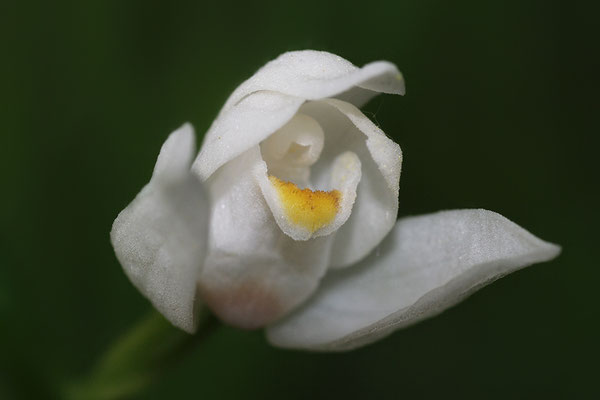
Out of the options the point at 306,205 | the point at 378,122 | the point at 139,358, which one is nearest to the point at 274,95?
the point at 306,205

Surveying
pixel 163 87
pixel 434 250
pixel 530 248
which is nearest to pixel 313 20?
pixel 163 87

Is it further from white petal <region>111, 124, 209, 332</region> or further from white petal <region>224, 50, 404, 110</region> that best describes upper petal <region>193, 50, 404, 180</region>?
white petal <region>111, 124, 209, 332</region>

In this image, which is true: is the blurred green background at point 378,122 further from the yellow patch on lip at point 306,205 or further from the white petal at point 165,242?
the yellow patch on lip at point 306,205

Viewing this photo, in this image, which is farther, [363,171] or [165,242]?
[363,171]

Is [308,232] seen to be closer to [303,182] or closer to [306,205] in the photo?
[306,205]

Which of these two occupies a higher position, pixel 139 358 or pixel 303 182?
pixel 303 182

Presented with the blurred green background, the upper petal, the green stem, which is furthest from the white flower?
the blurred green background

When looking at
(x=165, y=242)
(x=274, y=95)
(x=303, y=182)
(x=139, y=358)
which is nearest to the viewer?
(x=165, y=242)
